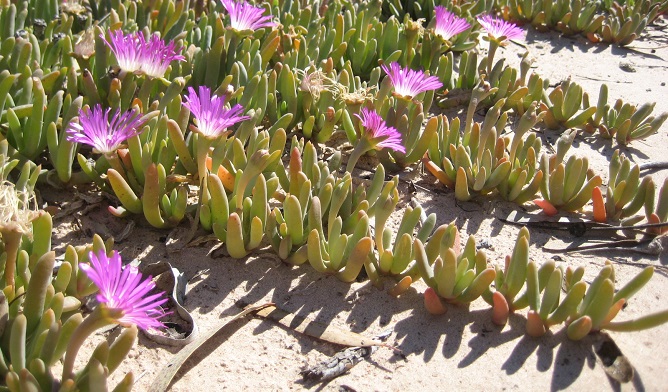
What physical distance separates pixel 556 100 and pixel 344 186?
1.30 metres

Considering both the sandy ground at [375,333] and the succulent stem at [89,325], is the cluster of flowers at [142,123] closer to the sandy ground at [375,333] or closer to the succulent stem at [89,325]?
the succulent stem at [89,325]

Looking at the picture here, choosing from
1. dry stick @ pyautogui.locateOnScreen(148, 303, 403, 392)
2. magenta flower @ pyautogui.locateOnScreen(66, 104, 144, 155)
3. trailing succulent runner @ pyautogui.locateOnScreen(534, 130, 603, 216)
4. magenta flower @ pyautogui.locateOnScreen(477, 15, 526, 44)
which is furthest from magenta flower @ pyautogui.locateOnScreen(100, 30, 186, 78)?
magenta flower @ pyautogui.locateOnScreen(477, 15, 526, 44)

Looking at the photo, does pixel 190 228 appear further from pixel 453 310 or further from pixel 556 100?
pixel 556 100

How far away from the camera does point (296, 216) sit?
5.79ft

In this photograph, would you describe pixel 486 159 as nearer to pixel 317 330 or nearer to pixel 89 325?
pixel 317 330

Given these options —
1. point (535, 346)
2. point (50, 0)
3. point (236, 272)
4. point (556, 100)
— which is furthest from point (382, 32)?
point (535, 346)

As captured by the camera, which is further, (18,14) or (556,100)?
(556,100)

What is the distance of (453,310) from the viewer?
69.2 inches

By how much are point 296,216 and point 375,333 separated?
36 centimetres

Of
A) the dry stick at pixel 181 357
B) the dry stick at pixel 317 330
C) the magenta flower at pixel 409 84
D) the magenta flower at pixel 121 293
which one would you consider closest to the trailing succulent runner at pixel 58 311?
the magenta flower at pixel 121 293

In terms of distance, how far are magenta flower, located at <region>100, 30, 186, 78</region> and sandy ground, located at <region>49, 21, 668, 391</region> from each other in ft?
1.49

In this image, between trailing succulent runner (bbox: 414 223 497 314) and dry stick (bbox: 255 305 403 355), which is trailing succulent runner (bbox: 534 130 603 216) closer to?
trailing succulent runner (bbox: 414 223 497 314)

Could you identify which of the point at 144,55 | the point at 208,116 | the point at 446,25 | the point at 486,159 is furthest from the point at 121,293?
the point at 446,25

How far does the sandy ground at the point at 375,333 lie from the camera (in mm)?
1552
